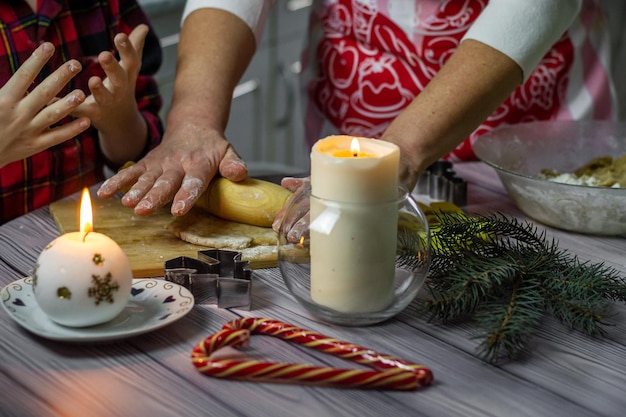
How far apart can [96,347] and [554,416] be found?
0.45 m

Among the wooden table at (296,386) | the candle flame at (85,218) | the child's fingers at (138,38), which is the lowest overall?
the wooden table at (296,386)

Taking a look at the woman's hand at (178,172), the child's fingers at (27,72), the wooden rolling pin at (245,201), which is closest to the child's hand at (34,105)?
the child's fingers at (27,72)

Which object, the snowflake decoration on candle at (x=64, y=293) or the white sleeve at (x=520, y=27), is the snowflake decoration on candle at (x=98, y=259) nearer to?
the snowflake decoration on candle at (x=64, y=293)

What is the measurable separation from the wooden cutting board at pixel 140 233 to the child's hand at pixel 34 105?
12 cm

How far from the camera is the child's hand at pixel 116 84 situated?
1.25 metres

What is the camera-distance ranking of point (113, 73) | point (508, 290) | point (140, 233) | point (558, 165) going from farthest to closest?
1. point (558, 165)
2. point (113, 73)
3. point (140, 233)
4. point (508, 290)

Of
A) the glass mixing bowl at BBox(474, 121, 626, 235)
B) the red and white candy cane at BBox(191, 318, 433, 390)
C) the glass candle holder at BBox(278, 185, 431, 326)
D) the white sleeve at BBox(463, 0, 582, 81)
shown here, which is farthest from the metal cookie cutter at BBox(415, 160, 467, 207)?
the red and white candy cane at BBox(191, 318, 433, 390)

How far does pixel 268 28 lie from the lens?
308 centimetres

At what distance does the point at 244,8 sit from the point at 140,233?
0.56m

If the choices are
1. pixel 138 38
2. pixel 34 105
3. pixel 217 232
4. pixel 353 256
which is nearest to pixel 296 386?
pixel 353 256

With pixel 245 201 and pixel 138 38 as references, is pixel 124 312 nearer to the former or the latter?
pixel 245 201

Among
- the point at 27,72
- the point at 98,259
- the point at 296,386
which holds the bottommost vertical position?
the point at 296,386

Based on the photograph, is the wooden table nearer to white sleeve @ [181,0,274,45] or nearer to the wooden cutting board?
the wooden cutting board

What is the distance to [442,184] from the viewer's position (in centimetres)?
132
